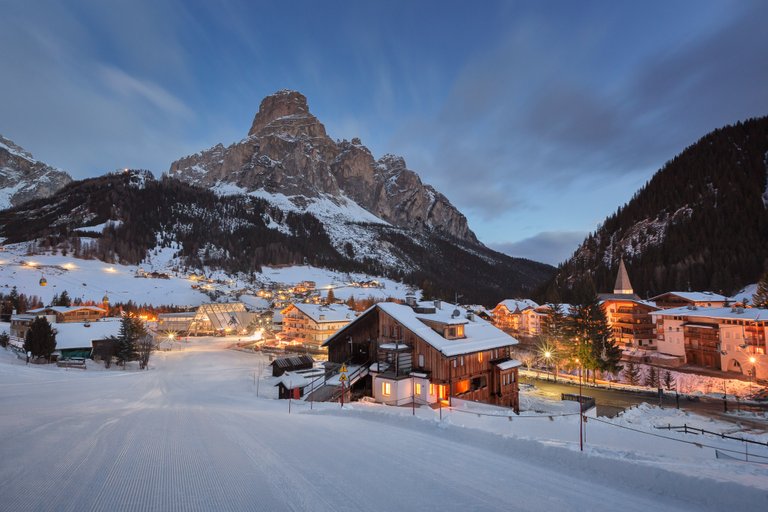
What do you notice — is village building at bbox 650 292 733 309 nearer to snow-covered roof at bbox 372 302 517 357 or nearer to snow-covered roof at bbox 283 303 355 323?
snow-covered roof at bbox 372 302 517 357

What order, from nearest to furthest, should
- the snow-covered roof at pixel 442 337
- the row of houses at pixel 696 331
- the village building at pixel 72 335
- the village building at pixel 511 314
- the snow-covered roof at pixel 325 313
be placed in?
the snow-covered roof at pixel 442 337, the row of houses at pixel 696 331, the village building at pixel 72 335, the snow-covered roof at pixel 325 313, the village building at pixel 511 314

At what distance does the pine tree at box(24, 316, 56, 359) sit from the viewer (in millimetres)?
41531

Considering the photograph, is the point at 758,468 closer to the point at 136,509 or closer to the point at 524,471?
the point at 524,471

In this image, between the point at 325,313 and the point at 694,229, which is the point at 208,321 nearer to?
the point at 325,313

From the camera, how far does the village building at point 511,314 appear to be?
8540 centimetres

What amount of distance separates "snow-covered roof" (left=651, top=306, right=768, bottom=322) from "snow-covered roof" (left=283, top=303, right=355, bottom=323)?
48.7 meters

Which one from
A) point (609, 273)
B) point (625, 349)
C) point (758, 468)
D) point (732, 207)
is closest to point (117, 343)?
point (758, 468)

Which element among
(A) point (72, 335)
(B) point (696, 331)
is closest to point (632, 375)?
(B) point (696, 331)

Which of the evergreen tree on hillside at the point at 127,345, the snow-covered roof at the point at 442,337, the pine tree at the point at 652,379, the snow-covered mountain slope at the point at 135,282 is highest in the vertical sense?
the snow-covered mountain slope at the point at 135,282

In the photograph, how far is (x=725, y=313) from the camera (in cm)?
4475

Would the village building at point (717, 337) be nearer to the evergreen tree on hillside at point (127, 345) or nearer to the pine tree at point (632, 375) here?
the pine tree at point (632, 375)

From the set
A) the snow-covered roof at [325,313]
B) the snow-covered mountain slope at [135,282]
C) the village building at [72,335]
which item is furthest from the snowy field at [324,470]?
the snow-covered mountain slope at [135,282]

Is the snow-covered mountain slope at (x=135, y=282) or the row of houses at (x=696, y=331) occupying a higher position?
the snow-covered mountain slope at (x=135, y=282)

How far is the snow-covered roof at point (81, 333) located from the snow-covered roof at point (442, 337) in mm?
42385
